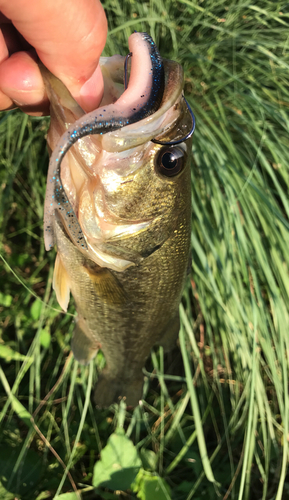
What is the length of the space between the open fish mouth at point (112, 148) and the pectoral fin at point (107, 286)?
0.24 ft

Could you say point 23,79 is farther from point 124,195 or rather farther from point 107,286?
point 107,286

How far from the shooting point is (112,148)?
863 mm

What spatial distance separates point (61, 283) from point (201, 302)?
93cm

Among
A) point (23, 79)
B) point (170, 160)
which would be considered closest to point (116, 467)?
point (170, 160)

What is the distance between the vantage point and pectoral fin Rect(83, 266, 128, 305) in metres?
1.15

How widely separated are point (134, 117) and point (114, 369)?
1.26 m

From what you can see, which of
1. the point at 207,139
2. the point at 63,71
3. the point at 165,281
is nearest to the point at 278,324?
the point at 165,281

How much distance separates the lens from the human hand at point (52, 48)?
0.72 m

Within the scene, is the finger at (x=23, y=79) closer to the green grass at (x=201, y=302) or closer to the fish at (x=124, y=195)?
the fish at (x=124, y=195)

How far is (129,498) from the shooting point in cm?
197

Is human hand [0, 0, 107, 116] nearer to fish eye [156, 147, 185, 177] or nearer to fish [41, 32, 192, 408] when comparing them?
fish [41, 32, 192, 408]

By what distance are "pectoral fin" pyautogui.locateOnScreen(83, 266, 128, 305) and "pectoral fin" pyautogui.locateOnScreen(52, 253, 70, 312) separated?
0.13 meters

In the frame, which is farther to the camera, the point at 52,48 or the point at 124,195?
the point at 124,195

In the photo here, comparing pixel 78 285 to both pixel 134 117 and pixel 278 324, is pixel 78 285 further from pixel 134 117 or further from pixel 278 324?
pixel 278 324
